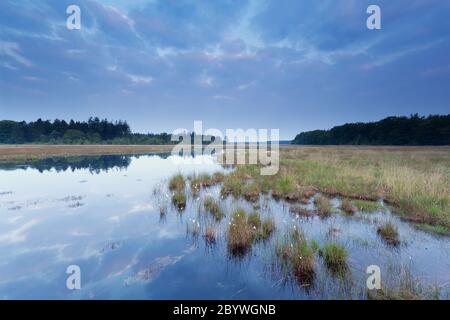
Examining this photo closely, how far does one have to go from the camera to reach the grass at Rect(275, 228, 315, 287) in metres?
4.93

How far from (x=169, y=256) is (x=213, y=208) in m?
3.64

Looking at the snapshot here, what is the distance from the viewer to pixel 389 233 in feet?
22.9

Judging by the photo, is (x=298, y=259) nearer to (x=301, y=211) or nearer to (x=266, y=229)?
(x=266, y=229)

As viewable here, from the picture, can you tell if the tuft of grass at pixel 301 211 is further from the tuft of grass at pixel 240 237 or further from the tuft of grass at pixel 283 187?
the tuft of grass at pixel 240 237

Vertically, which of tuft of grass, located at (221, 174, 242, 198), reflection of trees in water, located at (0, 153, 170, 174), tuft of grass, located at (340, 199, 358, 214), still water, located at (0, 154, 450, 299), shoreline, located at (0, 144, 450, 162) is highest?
shoreline, located at (0, 144, 450, 162)

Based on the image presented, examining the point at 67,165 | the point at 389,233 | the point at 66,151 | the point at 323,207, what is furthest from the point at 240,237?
the point at 66,151

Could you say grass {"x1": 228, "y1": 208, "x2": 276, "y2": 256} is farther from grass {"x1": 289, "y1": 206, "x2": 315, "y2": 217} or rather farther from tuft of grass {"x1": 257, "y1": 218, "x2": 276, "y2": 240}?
grass {"x1": 289, "y1": 206, "x2": 315, "y2": 217}

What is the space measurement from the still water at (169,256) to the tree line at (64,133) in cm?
9561

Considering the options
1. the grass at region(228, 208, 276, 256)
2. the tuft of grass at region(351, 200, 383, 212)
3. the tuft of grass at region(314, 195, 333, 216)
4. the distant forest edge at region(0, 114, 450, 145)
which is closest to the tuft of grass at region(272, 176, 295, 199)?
the tuft of grass at region(314, 195, 333, 216)

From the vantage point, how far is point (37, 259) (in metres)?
6.11

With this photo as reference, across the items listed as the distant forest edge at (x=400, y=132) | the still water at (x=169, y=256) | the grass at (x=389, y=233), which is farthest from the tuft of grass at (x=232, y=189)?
the distant forest edge at (x=400, y=132)

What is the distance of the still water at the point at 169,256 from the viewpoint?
4668mm

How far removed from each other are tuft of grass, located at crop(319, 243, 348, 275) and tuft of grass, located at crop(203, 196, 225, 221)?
13.2 feet
